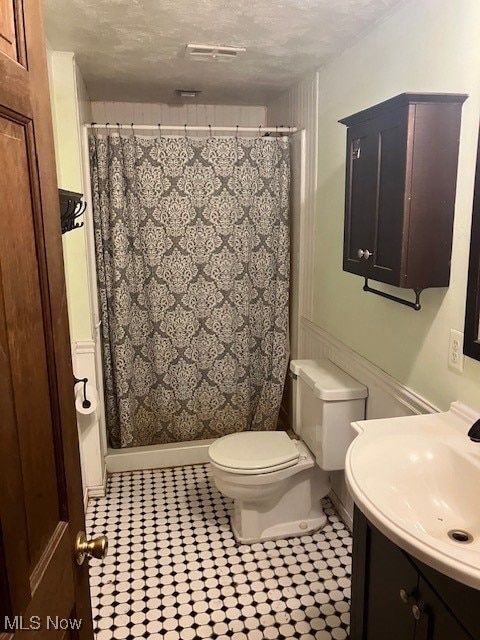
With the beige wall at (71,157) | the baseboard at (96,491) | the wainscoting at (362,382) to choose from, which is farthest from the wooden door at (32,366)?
the baseboard at (96,491)

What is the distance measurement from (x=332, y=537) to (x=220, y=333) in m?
1.32

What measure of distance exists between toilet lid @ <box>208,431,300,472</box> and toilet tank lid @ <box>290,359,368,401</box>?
0.33 metres

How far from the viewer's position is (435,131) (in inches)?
62.3

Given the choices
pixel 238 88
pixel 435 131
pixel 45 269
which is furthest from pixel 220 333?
pixel 45 269

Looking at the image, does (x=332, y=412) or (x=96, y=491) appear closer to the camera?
(x=332, y=412)

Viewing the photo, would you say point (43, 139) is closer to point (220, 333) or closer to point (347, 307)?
point (347, 307)

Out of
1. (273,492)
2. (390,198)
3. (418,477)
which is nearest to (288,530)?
(273,492)

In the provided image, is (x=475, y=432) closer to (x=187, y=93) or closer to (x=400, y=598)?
(x=400, y=598)

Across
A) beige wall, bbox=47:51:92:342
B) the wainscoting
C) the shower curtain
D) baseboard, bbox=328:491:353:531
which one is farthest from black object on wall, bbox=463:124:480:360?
beige wall, bbox=47:51:92:342

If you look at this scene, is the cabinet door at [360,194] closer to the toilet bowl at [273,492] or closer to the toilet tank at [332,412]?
the toilet tank at [332,412]

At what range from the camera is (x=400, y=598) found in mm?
1337

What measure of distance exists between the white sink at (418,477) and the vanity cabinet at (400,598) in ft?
0.37

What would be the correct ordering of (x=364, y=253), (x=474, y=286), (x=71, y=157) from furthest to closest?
1. (x=71, y=157)
2. (x=364, y=253)
3. (x=474, y=286)

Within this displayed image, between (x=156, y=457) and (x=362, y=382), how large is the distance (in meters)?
1.47
